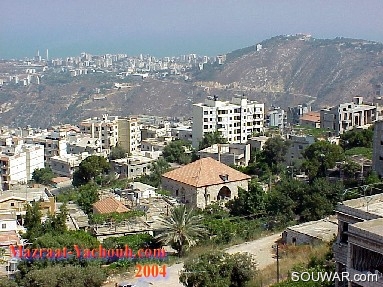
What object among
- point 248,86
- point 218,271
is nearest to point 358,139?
point 218,271

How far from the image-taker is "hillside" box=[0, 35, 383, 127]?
10162 centimetres

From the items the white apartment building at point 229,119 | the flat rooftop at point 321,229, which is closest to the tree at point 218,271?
the flat rooftop at point 321,229

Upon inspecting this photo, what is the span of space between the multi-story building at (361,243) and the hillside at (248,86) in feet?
274

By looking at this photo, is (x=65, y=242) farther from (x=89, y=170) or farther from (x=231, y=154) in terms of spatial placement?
(x=231, y=154)

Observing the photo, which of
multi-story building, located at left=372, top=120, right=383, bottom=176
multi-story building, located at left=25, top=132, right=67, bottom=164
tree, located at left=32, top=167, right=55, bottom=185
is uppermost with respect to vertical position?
multi-story building, located at left=372, top=120, right=383, bottom=176

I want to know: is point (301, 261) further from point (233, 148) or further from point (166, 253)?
point (233, 148)

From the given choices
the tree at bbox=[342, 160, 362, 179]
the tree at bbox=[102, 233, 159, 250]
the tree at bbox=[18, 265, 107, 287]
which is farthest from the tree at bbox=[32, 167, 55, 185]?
the tree at bbox=[18, 265, 107, 287]

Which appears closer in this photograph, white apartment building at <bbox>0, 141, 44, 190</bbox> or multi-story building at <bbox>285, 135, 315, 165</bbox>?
multi-story building at <bbox>285, 135, 315, 165</bbox>

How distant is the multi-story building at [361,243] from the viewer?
315 inches

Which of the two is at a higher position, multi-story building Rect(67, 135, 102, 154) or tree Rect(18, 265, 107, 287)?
tree Rect(18, 265, 107, 287)

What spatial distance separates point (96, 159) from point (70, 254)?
16.9 metres

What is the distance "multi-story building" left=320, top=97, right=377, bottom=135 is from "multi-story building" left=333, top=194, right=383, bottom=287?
94.3 ft

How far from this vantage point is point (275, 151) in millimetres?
27781

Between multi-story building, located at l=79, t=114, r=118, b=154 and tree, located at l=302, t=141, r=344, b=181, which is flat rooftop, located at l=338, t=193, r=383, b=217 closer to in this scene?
tree, located at l=302, t=141, r=344, b=181
